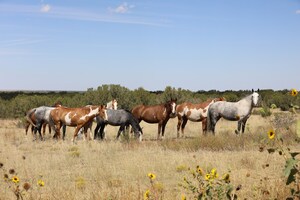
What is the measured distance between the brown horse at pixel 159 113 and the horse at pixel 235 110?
7.13 feet

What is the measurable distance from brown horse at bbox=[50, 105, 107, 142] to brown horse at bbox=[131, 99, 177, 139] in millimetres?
3033

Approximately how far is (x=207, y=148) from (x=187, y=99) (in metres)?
29.1

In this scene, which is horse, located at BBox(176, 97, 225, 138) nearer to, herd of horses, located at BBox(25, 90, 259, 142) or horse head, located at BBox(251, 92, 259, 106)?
herd of horses, located at BBox(25, 90, 259, 142)

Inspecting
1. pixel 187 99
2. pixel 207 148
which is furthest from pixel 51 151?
pixel 187 99

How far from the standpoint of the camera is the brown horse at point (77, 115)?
16.2 meters

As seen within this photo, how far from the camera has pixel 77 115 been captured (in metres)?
16.3

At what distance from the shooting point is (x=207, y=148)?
1234 centimetres

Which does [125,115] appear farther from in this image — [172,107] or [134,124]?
[172,107]

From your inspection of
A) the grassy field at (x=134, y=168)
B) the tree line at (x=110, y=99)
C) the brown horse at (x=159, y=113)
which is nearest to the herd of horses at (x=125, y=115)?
the brown horse at (x=159, y=113)

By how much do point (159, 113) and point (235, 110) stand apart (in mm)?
4199

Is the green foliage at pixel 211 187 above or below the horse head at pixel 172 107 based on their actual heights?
below

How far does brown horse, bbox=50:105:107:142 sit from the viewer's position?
1623 cm

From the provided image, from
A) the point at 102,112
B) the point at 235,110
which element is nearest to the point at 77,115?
the point at 102,112

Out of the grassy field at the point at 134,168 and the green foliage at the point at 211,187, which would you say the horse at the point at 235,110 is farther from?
the green foliage at the point at 211,187
